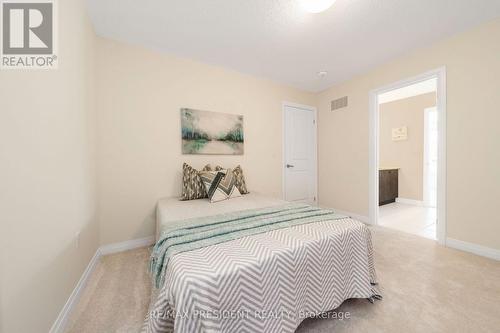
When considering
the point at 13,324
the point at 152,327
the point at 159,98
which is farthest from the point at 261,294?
the point at 159,98

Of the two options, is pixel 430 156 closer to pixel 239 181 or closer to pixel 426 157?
pixel 426 157

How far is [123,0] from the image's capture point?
177 cm

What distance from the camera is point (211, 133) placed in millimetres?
2881

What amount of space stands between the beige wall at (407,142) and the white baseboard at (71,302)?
599cm

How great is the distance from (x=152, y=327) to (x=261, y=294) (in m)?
0.53

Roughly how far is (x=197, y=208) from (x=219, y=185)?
49 centimetres

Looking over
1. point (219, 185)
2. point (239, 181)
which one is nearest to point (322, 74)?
point (239, 181)

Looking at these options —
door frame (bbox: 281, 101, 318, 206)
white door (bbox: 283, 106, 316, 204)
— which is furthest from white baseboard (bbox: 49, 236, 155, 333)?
white door (bbox: 283, 106, 316, 204)

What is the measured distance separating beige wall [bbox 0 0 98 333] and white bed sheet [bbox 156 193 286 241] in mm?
636

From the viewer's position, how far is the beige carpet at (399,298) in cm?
123

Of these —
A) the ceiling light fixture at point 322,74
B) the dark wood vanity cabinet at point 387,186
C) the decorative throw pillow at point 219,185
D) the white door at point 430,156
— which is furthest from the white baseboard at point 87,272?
the white door at point 430,156

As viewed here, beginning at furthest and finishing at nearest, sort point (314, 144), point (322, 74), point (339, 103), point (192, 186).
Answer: point (314, 144) → point (339, 103) → point (322, 74) → point (192, 186)

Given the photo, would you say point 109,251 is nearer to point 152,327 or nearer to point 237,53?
point 152,327

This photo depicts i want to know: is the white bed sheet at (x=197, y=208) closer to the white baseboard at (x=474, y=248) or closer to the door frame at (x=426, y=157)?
the white baseboard at (x=474, y=248)
